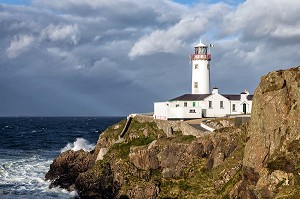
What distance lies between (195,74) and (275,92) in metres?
38.6

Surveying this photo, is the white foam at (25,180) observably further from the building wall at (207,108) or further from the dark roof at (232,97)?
the dark roof at (232,97)

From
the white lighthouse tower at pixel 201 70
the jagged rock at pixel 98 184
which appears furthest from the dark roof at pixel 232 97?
the jagged rock at pixel 98 184

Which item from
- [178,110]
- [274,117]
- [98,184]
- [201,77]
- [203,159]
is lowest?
[98,184]

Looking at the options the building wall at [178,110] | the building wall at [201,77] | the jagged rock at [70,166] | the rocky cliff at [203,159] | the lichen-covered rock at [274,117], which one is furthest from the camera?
the building wall at [201,77]

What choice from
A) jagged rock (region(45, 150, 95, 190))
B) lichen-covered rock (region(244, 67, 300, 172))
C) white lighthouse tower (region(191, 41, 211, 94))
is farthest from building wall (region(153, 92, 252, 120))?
lichen-covered rock (region(244, 67, 300, 172))

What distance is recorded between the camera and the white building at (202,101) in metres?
73.2

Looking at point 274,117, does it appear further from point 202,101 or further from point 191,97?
point 191,97

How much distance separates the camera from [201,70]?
259ft

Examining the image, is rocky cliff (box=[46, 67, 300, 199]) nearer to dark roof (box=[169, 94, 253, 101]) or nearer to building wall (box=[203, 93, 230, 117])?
dark roof (box=[169, 94, 253, 101])

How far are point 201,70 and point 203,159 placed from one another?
3043cm

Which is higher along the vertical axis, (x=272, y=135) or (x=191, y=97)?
(x=191, y=97)

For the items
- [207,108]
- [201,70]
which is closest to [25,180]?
[207,108]

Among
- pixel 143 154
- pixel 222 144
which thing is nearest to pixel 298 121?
pixel 222 144

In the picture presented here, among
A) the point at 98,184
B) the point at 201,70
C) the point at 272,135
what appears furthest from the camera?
the point at 201,70
